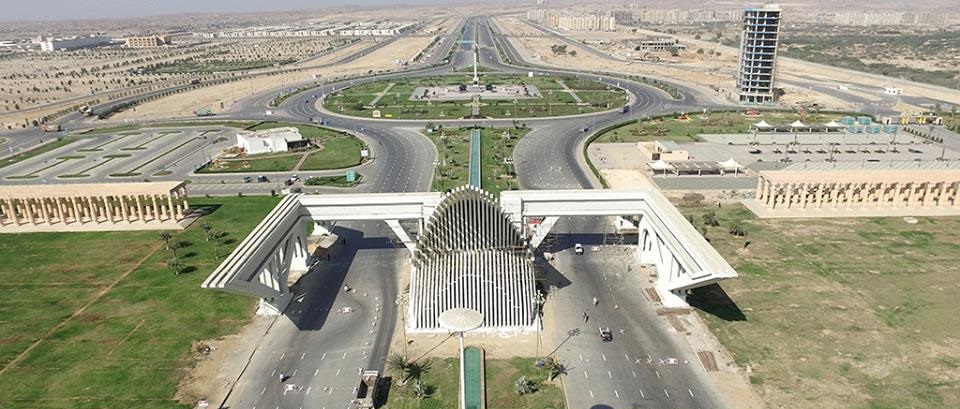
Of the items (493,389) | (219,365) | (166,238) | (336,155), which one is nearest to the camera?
(493,389)

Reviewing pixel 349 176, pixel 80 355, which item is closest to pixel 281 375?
pixel 80 355

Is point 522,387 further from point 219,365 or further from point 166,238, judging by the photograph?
point 166,238

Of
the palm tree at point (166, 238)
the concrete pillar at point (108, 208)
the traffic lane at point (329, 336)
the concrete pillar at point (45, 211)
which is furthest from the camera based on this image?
the concrete pillar at point (45, 211)

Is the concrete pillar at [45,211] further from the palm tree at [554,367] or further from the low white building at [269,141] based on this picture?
the palm tree at [554,367]

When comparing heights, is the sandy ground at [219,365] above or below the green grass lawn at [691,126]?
below

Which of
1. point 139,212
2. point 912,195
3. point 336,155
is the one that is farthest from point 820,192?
point 139,212

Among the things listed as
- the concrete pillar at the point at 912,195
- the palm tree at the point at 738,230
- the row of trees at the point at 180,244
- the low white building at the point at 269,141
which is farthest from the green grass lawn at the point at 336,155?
the concrete pillar at the point at 912,195

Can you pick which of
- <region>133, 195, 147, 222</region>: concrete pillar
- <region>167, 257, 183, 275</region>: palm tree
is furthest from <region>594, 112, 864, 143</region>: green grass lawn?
<region>133, 195, 147, 222</region>: concrete pillar
